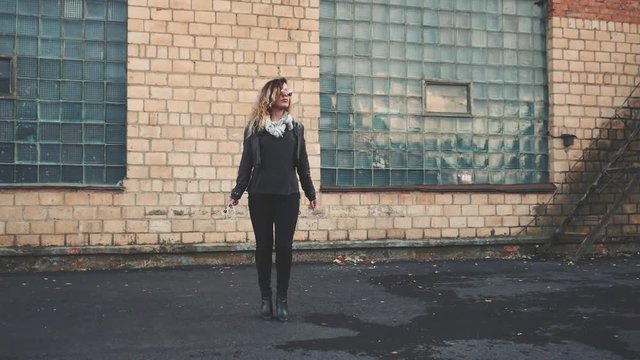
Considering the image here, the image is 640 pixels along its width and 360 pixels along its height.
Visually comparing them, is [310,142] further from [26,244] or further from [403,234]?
[26,244]

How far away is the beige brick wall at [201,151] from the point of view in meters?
7.14

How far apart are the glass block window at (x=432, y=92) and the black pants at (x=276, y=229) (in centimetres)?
374

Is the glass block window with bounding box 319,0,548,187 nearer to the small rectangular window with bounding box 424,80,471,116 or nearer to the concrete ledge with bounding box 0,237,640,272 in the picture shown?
the small rectangular window with bounding box 424,80,471,116

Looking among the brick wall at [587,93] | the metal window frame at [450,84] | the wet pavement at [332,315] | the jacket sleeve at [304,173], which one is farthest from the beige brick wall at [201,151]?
the jacket sleeve at [304,173]

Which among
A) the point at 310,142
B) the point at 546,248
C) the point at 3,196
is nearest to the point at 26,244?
the point at 3,196

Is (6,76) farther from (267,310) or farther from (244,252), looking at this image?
(267,310)

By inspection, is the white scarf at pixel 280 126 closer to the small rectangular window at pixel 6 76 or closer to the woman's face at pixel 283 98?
the woman's face at pixel 283 98

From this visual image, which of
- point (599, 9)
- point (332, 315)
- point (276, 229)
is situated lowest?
point (332, 315)

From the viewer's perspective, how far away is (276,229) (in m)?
4.31

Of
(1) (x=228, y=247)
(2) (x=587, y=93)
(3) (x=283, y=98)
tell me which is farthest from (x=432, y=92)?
(3) (x=283, y=98)

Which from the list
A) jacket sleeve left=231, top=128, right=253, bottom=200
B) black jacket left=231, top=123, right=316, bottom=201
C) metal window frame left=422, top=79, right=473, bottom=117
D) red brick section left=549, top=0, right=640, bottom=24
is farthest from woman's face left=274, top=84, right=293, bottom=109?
red brick section left=549, top=0, right=640, bottom=24

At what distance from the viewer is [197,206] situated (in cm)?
747

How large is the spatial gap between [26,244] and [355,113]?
467 centimetres

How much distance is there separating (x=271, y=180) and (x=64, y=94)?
4.38 meters
